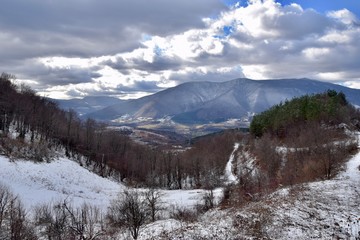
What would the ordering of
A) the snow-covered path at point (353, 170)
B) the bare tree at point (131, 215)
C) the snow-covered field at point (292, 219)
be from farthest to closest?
the snow-covered path at point (353, 170)
the bare tree at point (131, 215)
the snow-covered field at point (292, 219)

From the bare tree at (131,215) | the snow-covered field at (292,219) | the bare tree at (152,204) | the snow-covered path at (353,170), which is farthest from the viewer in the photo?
the bare tree at (152,204)

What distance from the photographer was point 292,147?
76875mm

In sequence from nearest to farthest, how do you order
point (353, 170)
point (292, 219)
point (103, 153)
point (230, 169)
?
point (292, 219) → point (353, 170) → point (230, 169) → point (103, 153)

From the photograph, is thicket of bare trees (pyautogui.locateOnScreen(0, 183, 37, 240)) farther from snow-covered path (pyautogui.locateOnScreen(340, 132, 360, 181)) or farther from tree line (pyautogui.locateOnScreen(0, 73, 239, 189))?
tree line (pyautogui.locateOnScreen(0, 73, 239, 189))

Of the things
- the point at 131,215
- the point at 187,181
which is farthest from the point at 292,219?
the point at 187,181

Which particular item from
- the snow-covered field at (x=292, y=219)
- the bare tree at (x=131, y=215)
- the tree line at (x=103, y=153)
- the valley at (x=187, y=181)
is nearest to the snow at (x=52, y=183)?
the valley at (x=187, y=181)

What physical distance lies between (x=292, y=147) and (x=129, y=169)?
202 ft

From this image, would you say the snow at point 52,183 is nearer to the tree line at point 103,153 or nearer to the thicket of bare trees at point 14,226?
the tree line at point 103,153

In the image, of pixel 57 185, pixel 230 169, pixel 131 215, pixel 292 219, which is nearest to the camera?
pixel 292 219

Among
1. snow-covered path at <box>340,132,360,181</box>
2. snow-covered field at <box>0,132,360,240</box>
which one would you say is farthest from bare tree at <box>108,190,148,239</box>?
snow-covered path at <box>340,132,360,181</box>

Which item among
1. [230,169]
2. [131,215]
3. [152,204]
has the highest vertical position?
[131,215]

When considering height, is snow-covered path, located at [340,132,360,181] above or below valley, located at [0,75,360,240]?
above

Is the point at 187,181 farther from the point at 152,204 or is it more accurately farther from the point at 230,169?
the point at 152,204

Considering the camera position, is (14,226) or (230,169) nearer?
(14,226)
